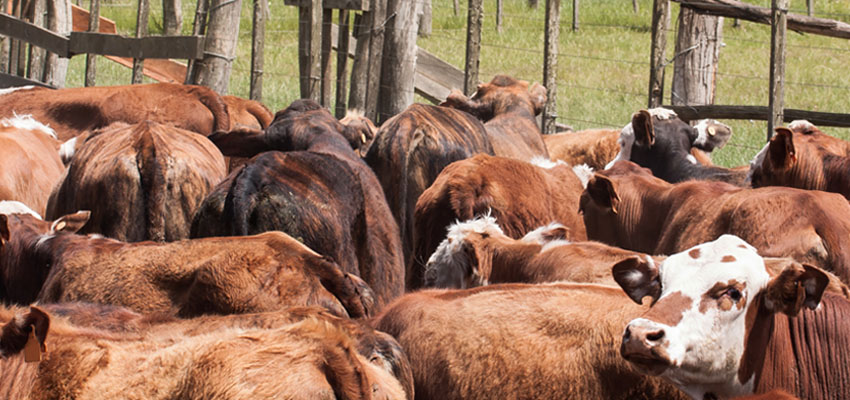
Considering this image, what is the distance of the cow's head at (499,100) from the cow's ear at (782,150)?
318 centimetres

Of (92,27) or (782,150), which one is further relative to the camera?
(92,27)

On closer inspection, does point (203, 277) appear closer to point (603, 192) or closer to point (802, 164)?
point (603, 192)

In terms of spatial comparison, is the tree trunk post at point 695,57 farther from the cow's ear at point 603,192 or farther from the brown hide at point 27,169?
the brown hide at point 27,169

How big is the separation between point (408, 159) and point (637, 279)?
3.24m

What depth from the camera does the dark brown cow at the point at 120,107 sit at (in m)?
9.35

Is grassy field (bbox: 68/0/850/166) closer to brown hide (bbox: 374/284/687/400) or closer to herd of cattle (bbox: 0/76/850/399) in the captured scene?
herd of cattle (bbox: 0/76/850/399)

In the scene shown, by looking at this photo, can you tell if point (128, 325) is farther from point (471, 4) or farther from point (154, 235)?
point (471, 4)

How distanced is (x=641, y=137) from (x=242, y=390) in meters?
5.53

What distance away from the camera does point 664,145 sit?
805 cm

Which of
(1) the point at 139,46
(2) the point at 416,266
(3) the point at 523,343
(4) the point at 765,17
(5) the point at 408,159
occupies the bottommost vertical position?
(2) the point at 416,266

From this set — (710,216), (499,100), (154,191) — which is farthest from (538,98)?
(154,191)

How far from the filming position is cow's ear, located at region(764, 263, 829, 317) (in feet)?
12.2

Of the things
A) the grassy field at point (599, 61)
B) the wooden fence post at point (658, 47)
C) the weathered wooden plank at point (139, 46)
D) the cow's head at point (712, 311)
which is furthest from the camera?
the grassy field at point (599, 61)

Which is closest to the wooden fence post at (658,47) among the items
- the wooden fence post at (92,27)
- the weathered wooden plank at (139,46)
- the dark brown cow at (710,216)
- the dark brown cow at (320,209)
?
the dark brown cow at (710,216)
